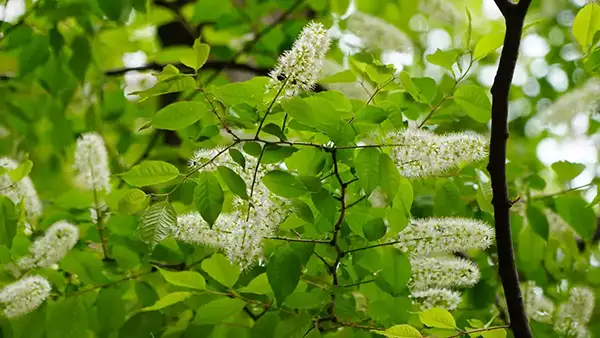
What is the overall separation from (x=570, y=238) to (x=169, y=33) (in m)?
1.53

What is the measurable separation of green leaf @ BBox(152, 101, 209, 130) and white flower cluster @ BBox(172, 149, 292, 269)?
5cm

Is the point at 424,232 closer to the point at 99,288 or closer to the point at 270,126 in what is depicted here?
the point at 270,126

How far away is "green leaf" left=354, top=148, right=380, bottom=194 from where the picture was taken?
0.87 metres

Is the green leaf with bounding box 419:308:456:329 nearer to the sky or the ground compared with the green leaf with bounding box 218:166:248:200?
nearer to the ground

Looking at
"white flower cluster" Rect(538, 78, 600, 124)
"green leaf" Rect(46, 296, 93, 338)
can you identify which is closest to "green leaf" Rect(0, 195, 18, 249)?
"green leaf" Rect(46, 296, 93, 338)

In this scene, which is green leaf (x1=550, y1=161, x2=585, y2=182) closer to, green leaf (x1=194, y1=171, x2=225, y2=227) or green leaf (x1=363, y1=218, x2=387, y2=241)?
green leaf (x1=363, y1=218, x2=387, y2=241)

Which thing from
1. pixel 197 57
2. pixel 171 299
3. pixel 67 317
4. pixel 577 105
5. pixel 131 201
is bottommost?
pixel 67 317

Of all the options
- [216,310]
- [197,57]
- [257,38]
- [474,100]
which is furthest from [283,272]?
[257,38]

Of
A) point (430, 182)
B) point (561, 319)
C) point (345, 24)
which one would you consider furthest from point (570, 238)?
point (345, 24)

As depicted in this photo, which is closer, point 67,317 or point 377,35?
point 67,317

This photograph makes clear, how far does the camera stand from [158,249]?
118 centimetres

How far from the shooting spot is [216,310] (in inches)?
39.0

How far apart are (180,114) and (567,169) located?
0.80 meters

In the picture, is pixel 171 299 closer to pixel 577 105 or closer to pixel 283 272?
pixel 283 272
